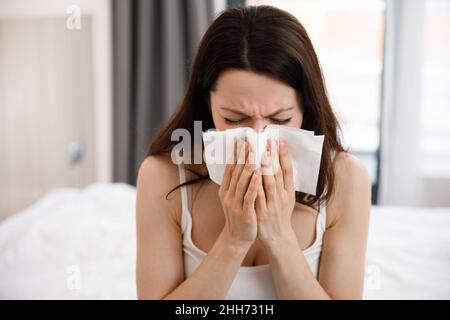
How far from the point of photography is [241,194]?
84 cm

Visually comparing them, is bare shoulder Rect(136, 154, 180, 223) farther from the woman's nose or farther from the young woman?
the woman's nose

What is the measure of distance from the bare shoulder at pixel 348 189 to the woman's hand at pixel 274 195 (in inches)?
6.6

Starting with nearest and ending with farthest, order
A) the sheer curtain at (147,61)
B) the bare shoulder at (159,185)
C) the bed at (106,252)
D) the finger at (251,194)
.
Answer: the finger at (251,194) < the bare shoulder at (159,185) < the bed at (106,252) < the sheer curtain at (147,61)

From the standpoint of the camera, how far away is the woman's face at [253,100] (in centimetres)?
86

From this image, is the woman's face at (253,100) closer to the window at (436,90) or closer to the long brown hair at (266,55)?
the long brown hair at (266,55)

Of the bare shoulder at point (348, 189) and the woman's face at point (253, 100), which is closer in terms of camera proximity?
the woman's face at point (253, 100)

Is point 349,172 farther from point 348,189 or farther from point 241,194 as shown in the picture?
point 241,194

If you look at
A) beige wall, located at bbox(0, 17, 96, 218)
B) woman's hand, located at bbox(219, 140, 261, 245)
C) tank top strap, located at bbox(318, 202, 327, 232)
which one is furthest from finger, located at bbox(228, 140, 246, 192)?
beige wall, located at bbox(0, 17, 96, 218)

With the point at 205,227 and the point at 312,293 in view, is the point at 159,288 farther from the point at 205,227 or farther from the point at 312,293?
the point at 312,293

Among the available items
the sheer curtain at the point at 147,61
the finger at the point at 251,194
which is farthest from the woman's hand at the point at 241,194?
the sheer curtain at the point at 147,61

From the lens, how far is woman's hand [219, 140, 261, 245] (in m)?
0.82

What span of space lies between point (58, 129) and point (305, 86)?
1.71 meters

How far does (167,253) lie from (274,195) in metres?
0.25
